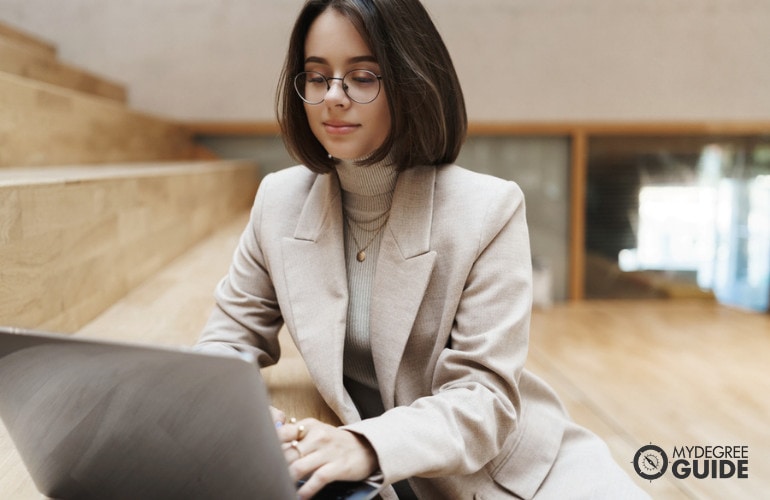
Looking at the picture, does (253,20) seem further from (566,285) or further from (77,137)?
(566,285)

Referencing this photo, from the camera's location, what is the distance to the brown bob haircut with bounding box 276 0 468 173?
Result: 677 millimetres

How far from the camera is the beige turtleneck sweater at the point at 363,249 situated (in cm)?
77

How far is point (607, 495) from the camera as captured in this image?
688 mm

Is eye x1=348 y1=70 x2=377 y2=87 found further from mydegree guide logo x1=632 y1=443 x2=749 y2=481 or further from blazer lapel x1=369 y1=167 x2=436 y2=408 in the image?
mydegree guide logo x1=632 y1=443 x2=749 y2=481

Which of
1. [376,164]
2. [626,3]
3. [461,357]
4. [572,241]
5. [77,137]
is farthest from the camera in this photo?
[572,241]

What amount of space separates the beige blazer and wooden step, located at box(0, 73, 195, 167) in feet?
2.44

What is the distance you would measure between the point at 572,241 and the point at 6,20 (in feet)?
8.67

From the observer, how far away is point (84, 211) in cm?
104

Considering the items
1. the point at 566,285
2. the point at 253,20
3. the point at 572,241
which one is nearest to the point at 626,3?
the point at 572,241

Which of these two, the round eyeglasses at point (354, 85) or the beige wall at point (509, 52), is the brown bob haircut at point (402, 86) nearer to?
the round eyeglasses at point (354, 85)

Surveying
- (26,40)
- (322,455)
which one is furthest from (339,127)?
(26,40)

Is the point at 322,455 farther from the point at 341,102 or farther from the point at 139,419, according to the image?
the point at 341,102

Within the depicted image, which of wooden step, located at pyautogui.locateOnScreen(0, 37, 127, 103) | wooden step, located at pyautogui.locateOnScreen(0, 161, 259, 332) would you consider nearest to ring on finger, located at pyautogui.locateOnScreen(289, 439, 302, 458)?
wooden step, located at pyautogui.locateOnScreen(0, 161, 259, 332)

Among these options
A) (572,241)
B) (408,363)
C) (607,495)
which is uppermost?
(408,363)
